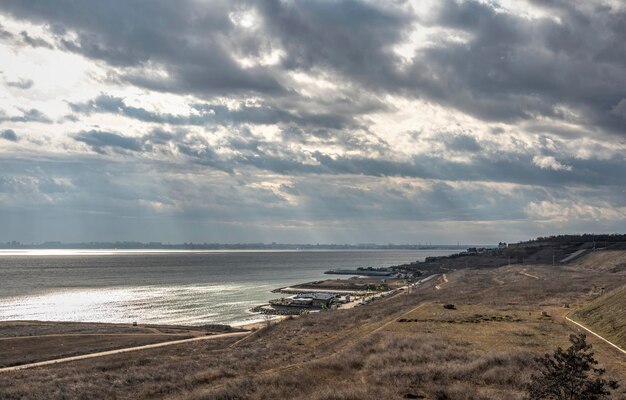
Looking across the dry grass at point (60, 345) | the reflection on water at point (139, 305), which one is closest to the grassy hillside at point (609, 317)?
the dry grass at point (60, 345)

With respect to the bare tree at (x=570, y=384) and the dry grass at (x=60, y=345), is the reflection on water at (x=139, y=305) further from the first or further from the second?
the bare tree at (x=570, y=384)

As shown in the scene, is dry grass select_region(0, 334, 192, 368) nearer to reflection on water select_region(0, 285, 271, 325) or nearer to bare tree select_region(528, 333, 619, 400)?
reflection on water select_region(0, 285, 271, 325)

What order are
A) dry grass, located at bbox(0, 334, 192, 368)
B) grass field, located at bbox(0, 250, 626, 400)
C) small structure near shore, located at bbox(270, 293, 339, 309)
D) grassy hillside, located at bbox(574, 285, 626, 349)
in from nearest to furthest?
grass field, located at bbox(0, 250, 626, 400) → grassy hillside, located at bbox(574, 285, 626, 349) → dry grass, located at bbox(0, 334, 192, 368) → small structure near shore, located at bbox(270, 293, 339, 309)

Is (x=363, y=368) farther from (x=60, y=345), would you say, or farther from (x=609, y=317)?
(x=60, y=345)

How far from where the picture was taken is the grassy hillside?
40594 mm

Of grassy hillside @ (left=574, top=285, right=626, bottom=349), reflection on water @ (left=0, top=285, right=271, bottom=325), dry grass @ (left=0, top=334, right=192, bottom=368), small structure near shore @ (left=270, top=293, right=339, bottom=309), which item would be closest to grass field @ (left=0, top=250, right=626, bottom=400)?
grassy hillside @ (left=574, top=285, right=626, bottom=349)

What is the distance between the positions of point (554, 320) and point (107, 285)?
161141 millimetres

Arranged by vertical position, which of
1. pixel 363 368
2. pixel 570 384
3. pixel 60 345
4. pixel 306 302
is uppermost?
pixel 570 384

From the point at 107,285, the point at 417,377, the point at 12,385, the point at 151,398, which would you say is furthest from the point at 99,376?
the point at 107,285

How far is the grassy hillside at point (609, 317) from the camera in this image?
40594 mm

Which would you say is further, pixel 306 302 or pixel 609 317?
pixel 306 302

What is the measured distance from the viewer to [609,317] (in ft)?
150

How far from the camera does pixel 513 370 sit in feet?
96.7

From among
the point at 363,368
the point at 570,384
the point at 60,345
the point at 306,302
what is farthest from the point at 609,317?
the point at 306,302
